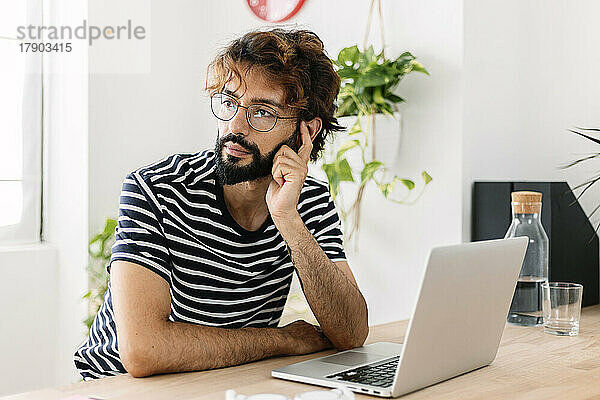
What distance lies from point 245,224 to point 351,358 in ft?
1.26

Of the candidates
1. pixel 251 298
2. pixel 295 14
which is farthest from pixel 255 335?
A: pixel 295 14

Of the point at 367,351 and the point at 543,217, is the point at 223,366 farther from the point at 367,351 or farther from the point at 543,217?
the point at 543,217

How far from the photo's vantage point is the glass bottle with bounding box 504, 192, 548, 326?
1781 millimetres

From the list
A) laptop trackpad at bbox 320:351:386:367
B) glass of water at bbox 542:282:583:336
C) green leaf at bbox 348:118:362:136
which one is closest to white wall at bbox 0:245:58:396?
green leaf at bbox 348:118:362:136

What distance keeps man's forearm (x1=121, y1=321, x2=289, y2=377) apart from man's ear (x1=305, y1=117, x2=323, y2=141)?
475 mm

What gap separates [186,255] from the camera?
152 cm

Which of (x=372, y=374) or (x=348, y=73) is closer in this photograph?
(x=372, y=374)

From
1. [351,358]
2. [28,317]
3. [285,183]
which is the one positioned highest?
[285,183]

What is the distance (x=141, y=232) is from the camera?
1427 millimetres

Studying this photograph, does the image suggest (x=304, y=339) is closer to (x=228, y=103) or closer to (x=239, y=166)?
(x=239, y=166)

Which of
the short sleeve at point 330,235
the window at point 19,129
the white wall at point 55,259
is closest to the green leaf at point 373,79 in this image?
the short sleeve at point 330,235

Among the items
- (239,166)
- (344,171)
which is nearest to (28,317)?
(344,171)

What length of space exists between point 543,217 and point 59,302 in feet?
5.33

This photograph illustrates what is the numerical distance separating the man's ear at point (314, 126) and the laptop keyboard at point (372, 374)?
55 cm
